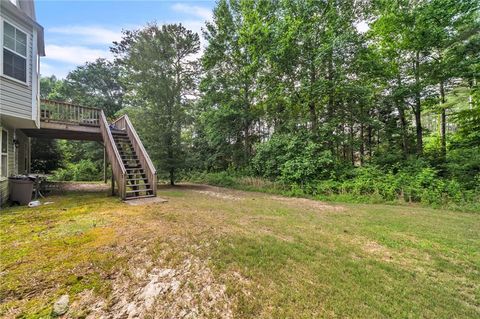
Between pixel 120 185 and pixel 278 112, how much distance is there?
11.2 metres

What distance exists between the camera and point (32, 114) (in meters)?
6.17

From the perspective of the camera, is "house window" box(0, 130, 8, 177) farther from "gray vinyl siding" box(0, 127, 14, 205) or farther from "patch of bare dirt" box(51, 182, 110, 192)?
"patch of bare dirt" box(51, 182, 110, 192)

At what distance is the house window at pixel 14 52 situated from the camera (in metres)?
5.44

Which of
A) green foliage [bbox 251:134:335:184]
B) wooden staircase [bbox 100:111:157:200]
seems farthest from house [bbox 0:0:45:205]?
green foliage [bbox 251:134:335:184]

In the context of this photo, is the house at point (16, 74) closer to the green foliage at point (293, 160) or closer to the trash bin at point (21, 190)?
the trash bin at point (21, 190)

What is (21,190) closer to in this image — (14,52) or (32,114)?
(32,114)

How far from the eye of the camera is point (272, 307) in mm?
2027

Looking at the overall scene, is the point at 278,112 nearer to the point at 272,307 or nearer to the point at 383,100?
the point at 383,100

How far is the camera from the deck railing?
25.0ft

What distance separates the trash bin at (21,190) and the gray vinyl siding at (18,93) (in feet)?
6.28

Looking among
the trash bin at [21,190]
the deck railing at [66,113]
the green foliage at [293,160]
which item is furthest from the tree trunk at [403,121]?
the trash bin at [21,190]

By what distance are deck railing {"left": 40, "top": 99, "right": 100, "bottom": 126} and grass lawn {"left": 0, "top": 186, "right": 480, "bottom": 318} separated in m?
4.39

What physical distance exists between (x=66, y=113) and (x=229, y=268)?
9.00 metres

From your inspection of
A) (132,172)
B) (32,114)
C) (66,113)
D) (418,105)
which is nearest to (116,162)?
(132,172)
